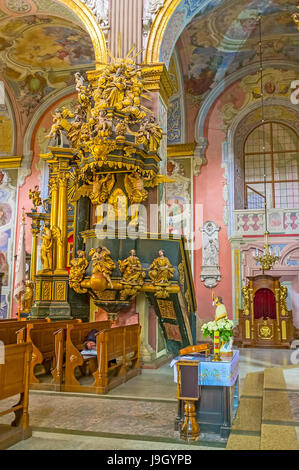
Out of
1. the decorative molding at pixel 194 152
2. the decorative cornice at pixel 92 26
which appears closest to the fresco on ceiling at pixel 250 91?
the decorative molding at pixel 194 152

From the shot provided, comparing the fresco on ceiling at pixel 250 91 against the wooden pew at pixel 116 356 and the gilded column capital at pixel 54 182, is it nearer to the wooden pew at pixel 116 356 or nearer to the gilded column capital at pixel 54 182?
the gilded column capital at pixel 54 182

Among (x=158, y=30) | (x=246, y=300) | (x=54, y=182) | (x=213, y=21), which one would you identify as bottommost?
(x=246, y=300)

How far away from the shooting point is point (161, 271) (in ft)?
25.6

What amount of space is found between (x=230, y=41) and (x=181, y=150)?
12.4 ft

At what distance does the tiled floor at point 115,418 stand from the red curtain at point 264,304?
6.46 meters

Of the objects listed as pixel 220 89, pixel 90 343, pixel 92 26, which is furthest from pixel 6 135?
pixel 90 343

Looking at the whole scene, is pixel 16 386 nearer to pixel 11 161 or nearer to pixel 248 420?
pixel 248 420

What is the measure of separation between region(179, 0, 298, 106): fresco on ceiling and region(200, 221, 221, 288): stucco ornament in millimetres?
4507

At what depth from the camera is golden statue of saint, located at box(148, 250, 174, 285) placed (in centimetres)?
779

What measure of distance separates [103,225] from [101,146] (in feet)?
5.04

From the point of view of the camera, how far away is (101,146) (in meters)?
8.16

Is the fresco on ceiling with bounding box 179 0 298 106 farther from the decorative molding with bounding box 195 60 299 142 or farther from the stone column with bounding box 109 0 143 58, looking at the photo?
the stone column with bounding box 109 0 143 58

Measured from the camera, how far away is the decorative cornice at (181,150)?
49.4 ft

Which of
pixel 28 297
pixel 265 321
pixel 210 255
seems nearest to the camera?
pixel 265 321
